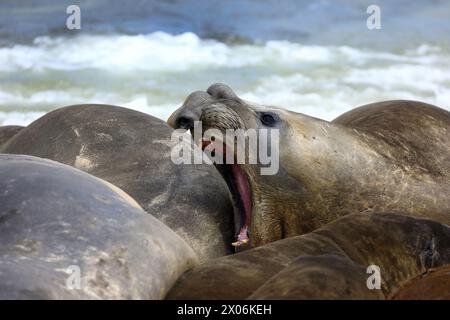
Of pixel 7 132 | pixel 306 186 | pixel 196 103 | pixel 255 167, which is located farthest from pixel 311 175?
pixel 7 132

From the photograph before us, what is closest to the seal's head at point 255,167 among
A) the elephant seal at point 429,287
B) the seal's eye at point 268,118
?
the seal's eye at point 268,118

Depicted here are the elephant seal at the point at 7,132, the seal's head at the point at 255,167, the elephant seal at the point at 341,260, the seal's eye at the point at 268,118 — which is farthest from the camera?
the elephant seal at the point at 7,132

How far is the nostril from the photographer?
5703 millimetres

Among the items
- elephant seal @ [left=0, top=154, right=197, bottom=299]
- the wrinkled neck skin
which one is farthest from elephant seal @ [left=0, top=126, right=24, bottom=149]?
elephant seal @ [left=0, top=154, right=197, bottom=299]

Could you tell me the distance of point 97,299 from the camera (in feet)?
12.3

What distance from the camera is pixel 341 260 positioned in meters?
3.67

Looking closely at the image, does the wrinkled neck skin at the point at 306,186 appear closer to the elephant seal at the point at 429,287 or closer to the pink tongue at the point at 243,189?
the pink tongue at the point at 243,189

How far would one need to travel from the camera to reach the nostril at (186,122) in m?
5.70

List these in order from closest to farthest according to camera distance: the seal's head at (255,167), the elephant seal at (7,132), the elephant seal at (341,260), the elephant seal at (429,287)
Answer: the elephant seal at (341,260) < the elephant seal at (429,287) < the seal's head at (255,167) < the elephant seal at (7,132)

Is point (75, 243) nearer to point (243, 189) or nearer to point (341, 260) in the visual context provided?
point (341, 260)

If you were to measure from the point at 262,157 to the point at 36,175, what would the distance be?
164 cm
